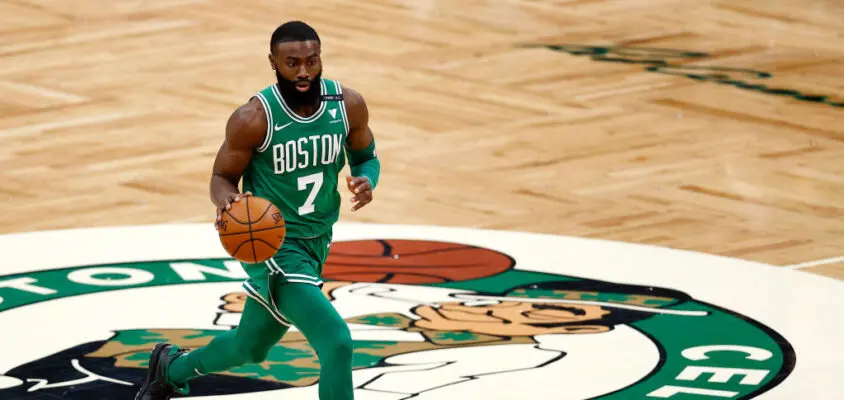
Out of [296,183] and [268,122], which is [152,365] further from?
[268,122]

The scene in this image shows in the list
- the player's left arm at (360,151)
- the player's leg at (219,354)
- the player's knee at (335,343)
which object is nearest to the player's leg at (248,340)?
the player's leg at (219,354)

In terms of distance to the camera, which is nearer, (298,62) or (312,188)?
(298,62)

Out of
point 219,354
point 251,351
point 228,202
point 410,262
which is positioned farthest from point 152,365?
point 410,262

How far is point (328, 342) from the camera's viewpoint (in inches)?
258

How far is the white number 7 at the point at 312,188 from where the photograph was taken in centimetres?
684

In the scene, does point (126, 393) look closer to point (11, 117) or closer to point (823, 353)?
point (823, 353)

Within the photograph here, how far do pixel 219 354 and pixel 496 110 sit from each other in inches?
306

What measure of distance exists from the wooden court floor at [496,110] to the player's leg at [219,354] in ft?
13.1

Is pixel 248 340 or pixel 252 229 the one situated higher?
pixel 252 229

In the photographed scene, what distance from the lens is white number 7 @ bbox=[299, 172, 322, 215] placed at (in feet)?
22.4

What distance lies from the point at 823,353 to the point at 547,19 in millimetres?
10169

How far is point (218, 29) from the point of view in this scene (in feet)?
57.8

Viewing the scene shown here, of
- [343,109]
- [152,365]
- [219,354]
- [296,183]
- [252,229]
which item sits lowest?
[152,365]

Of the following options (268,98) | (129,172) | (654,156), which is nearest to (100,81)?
(129,172)
